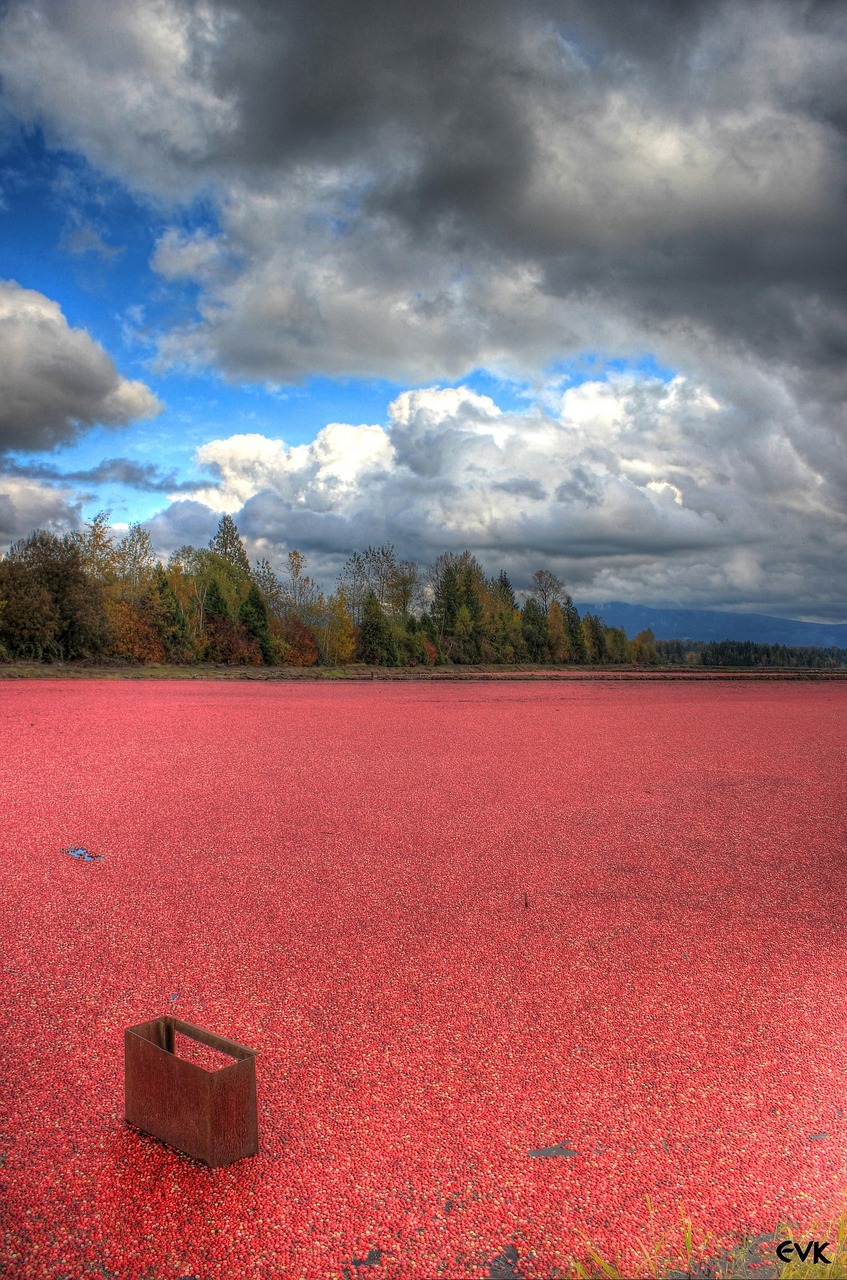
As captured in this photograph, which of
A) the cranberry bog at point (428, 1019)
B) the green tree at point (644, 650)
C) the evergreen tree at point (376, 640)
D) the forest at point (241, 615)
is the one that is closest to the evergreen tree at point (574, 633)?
the forest at point (241, 615)

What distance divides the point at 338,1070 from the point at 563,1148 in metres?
1.11

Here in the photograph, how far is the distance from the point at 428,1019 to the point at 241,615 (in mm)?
57465

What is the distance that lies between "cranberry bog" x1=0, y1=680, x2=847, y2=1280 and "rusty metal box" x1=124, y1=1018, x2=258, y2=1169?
8 cm

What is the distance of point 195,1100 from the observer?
3.07 m

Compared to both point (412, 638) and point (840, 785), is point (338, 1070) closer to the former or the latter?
point (840, 785)

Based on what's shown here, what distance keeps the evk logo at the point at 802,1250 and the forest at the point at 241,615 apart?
43577 mm

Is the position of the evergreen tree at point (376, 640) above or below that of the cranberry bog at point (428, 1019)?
above

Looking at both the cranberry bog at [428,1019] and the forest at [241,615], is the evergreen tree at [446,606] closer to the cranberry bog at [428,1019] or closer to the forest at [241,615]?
the forest at [241,615]

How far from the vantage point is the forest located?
43.2 metres

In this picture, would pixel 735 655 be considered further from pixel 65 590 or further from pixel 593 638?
pixel 65 590

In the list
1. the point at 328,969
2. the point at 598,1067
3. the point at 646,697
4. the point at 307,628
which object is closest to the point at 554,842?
the point at 328,969

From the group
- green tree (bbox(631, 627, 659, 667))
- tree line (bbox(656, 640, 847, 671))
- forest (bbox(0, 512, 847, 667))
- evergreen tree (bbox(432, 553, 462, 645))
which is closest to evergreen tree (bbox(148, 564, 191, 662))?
forest (bbox(0, 512, 847, 667))

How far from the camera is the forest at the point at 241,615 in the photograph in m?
43.2

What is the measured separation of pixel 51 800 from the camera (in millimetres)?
9461
